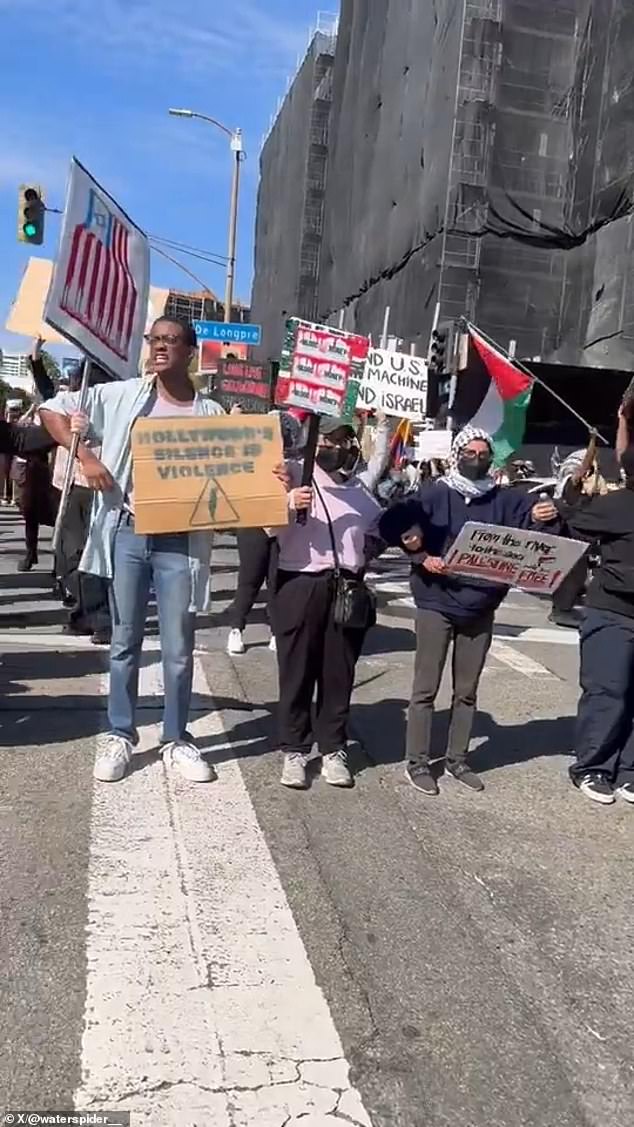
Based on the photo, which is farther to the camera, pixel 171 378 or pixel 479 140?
pixel 479 140

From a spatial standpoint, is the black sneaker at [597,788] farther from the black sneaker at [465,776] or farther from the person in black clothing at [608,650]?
the black sneaker at [465,776]

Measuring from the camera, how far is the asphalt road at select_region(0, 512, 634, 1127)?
2.86m

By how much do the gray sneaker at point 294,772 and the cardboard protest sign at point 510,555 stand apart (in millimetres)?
1183

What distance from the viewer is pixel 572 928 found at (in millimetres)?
3953

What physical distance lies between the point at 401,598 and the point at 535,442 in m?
12.2

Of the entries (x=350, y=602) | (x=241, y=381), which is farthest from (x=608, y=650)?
(x=241, y=381)

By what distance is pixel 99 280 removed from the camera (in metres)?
5.71

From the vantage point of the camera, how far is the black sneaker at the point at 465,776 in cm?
546

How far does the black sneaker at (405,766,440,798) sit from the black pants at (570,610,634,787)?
2.81 ft

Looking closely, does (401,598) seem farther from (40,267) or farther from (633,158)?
(633,158)

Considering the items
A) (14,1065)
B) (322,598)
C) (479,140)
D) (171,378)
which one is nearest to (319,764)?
(322,598)

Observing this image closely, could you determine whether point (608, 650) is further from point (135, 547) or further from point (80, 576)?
point (80, 576)

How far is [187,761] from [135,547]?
3.47ft

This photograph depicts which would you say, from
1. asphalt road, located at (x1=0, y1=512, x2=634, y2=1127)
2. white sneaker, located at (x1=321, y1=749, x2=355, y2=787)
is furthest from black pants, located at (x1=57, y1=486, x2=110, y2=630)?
white sneaker, located at (x1=321, y1=749, x2=355, y2=787)
